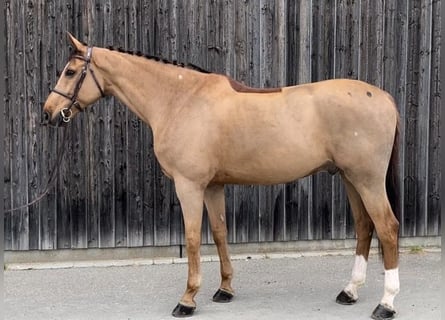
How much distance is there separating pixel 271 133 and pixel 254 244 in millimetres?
2083

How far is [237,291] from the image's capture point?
15.1 ft

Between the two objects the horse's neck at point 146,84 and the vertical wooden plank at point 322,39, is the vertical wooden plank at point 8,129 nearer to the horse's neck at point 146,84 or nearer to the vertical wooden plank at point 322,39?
the horse's neck at point 146,84

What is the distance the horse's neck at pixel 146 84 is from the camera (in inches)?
160

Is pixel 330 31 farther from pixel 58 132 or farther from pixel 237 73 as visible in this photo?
pixel 58 132

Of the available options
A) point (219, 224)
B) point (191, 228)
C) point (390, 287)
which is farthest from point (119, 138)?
point (390, 287)

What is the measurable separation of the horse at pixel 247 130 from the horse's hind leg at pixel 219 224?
0.20 m

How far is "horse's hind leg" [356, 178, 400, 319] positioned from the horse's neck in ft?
4.86

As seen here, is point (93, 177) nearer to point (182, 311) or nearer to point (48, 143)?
point (48, 143)

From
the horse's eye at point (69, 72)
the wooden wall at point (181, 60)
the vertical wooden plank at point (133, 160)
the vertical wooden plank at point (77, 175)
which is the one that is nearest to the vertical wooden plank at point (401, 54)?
the wooden wall at point (181, 60)

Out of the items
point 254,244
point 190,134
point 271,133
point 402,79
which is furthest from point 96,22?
point 402,79

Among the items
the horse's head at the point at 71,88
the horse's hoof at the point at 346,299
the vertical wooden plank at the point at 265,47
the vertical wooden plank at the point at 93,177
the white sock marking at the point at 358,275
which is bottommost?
the horse's hoof at the point at 346,299

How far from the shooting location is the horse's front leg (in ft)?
12.8

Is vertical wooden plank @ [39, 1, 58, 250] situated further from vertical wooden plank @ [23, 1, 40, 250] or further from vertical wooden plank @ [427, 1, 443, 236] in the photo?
vertical wooden plank @ [427, 1, 443, 236]

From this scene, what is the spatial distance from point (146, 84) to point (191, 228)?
1123mm
